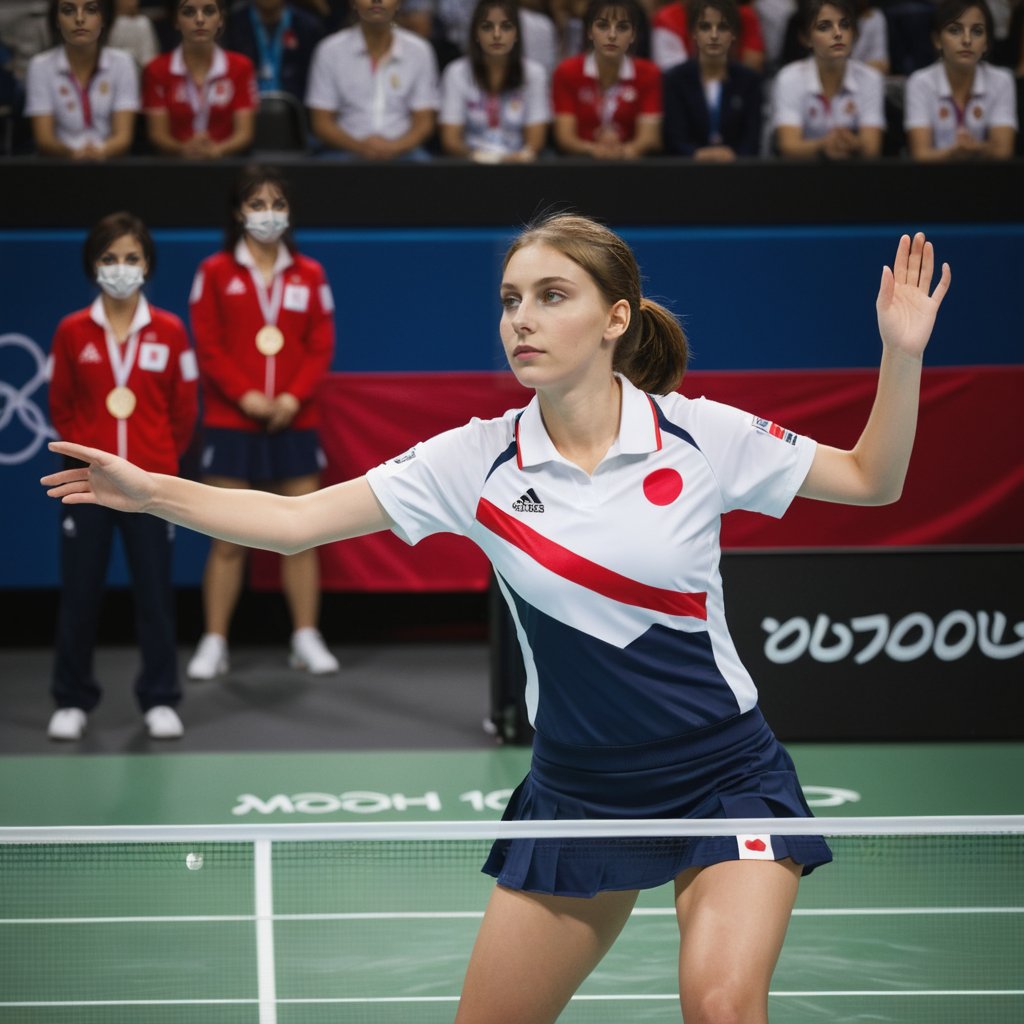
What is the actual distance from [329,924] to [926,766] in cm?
282

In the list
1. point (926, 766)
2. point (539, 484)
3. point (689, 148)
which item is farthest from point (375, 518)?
point (689, 148)

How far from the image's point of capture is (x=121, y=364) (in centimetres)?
678

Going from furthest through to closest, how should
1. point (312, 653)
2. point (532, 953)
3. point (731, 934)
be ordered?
point (312, 653), point (532, 953), point (731, 934)

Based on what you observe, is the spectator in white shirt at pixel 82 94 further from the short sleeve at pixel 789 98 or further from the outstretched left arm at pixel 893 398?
the outstretched left arm at pixel 893 398

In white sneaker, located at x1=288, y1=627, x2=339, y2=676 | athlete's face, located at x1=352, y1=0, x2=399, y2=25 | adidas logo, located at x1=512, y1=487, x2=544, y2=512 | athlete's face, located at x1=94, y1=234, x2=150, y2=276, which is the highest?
athlete's face, located at x1=352, y1=0, x2=399, y2=25

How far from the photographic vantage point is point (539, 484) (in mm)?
2867

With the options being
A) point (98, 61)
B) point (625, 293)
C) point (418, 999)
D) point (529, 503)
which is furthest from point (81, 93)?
point (529, 503)

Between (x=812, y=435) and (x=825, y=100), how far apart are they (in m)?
2.24

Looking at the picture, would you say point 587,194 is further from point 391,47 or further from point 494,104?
point 391,47

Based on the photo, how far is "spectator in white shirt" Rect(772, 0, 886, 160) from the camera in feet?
29.1

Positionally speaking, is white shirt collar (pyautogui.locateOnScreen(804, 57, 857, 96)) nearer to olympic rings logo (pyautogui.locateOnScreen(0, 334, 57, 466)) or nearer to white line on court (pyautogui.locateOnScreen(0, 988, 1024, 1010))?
olympic rings logo (pyautogui.locateOnScreen(0, 334, 57, 466))

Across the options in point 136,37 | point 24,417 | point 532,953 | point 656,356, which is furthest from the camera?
point 136,37

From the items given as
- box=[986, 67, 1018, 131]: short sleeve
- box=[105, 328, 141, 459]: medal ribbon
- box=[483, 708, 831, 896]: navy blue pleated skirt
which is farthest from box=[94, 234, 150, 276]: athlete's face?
box=[986, 67, 1018, 131]: short sleeve

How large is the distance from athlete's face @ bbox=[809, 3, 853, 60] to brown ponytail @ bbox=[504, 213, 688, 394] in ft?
20.1
